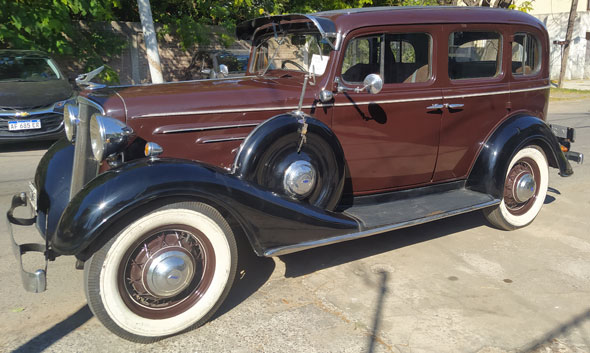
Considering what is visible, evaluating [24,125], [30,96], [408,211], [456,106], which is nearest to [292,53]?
[456,106]

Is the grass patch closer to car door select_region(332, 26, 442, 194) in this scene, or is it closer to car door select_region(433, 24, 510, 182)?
car door select_region(433, 24, 510, 182)

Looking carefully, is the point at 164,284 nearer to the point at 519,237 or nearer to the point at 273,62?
the point at 273,62

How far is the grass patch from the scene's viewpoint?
1640 cm

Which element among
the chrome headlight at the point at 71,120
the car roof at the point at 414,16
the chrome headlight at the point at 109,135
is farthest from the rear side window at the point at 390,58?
the chrome headlight at the point at 71,120

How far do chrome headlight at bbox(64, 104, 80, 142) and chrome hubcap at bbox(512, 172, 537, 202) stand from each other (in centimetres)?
363

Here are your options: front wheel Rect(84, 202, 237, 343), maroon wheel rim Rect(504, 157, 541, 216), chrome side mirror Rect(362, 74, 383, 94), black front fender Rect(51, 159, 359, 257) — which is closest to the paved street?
front wheel Rect(84, 202, 237, 343)

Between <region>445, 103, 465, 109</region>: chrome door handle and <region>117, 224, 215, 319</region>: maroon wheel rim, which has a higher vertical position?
<region>445, 103, 465, 109</region>: chrome door handle

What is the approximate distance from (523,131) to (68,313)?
12.4 feet

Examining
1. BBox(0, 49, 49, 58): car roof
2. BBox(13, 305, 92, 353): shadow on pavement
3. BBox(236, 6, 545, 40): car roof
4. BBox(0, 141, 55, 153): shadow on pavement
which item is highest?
BBox(236, 6, 545, 40): car roof

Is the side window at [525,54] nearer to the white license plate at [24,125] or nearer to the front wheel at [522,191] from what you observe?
the front wheel at [522,191]

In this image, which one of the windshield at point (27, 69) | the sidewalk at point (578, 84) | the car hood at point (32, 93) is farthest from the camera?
the sidewalk at point (578, 84)

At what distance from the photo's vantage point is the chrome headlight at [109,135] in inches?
118

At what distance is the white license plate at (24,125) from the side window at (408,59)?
6.32 meters

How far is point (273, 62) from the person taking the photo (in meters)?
4.43
